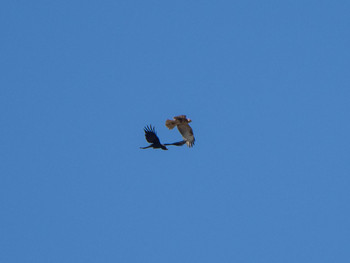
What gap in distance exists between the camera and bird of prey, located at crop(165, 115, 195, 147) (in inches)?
3477

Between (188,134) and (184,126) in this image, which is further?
(188,134)

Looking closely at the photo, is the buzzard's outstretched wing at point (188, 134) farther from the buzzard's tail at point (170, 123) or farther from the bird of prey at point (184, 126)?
the buzzard's tail at point (170, 123)

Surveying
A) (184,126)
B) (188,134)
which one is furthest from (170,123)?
(188,134)

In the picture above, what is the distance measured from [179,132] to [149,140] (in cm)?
324

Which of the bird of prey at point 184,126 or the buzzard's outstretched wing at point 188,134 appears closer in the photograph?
the bird of prey at point 184,126

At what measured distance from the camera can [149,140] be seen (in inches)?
3391

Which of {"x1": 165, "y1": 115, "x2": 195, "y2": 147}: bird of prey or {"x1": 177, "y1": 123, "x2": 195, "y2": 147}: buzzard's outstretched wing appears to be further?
{"x1": 177, "y1": 123, "x2": 195, "y2": 147}: buzzard's outstretched wing

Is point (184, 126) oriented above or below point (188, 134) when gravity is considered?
above

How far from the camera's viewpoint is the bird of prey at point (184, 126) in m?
88.3

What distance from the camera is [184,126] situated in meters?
88.6

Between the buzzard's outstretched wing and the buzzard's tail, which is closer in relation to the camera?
the buzzard's tail

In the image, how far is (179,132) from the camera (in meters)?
89.0

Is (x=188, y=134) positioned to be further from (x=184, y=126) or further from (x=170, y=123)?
(x=170, y=123)

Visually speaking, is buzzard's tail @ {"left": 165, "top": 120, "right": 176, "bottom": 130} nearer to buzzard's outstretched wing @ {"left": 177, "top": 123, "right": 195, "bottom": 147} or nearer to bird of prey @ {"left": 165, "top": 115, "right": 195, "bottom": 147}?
bird of prey @ {"left": 165, "top": 115, "right": 195, "bottom": 147}
